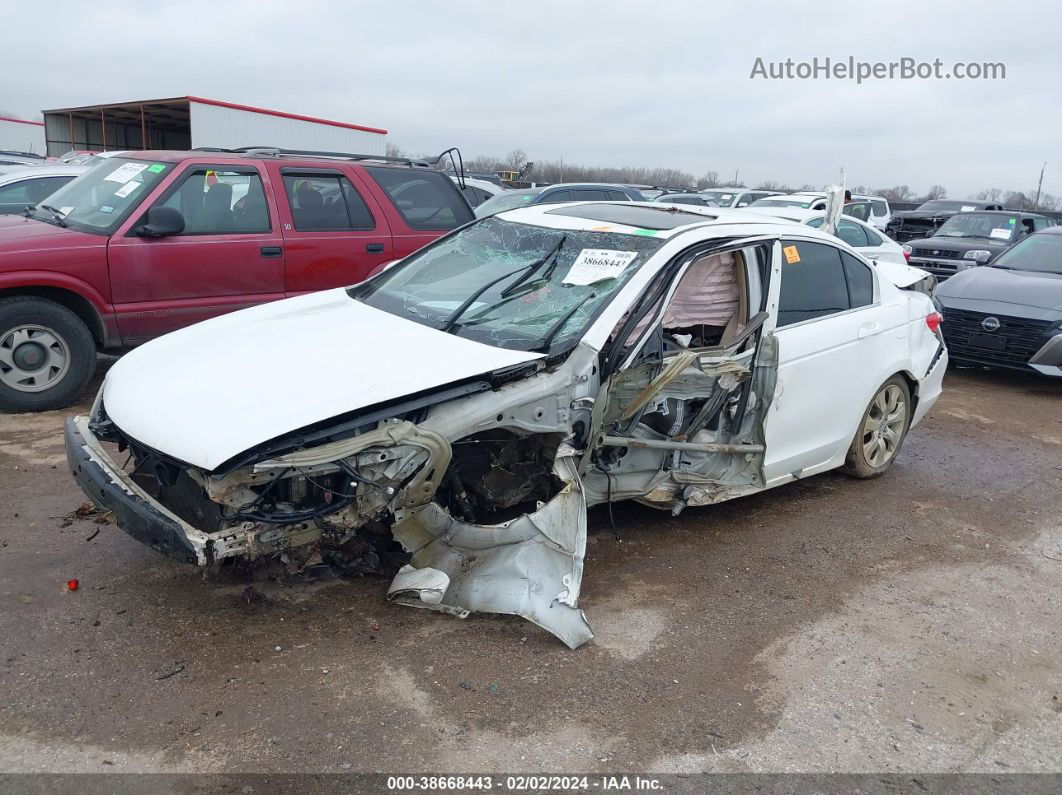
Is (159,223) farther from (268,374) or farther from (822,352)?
(822,352)

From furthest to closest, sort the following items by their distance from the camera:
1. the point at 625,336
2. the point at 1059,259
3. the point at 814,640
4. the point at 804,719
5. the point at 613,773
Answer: the point at 1059,259 < the point at 625,336 < the point at 814,640 < the point at 804,719 < the point at 613,773

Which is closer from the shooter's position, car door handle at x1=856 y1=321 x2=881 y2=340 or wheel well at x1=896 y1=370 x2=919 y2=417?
car door handle at x1=856 y1=321 x2=881 y2=340

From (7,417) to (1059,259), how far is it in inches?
399

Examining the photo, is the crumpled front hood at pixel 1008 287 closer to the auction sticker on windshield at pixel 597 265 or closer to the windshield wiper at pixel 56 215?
the auction sticker on windshield at pixel 597 265

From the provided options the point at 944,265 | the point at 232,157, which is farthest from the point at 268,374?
the point at 944,265

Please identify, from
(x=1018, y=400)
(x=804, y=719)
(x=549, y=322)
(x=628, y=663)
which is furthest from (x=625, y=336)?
(x=1018, y=400)

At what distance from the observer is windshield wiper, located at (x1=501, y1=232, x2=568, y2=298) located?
14.8 ft

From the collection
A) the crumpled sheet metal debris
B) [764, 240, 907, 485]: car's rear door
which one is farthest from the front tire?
the crumpled sheet metal debris

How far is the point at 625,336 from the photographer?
412 cm

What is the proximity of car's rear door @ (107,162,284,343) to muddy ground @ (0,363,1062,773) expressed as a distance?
6.08 ft

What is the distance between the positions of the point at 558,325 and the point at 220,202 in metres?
3.92

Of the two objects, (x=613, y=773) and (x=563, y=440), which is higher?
(x=563, y=440)

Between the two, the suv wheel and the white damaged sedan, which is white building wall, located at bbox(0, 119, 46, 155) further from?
the white damaged sedan

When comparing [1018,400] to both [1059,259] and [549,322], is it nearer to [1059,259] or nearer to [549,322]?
[1059,259]
